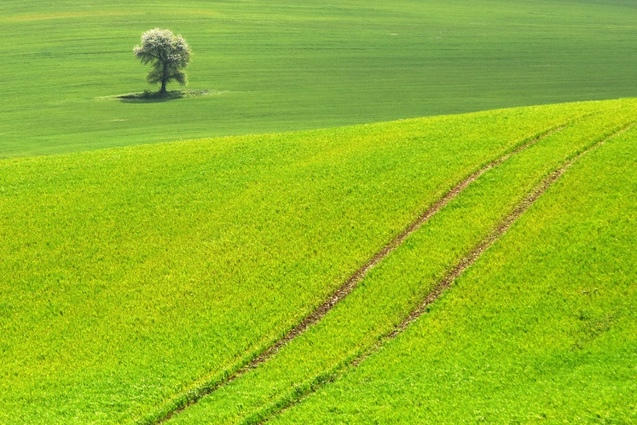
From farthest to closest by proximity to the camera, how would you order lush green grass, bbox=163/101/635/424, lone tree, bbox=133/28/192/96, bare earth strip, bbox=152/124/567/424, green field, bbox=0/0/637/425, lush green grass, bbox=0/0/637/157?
lone tree, bbox=133/28/192/96, lush green grass, bbox=0/0/637/157, bare earth strip, bbox=152/124/567/424, lush green grass, bbox=163/101/635/424, green field, bbox=0/0/637/425

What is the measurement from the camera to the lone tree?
79375mm

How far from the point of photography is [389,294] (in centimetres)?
2392

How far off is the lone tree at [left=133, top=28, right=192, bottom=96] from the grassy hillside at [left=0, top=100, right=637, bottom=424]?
137 feet

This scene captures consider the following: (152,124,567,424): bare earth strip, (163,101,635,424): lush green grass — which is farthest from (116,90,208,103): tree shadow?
(163,101,635,424): lush green grass

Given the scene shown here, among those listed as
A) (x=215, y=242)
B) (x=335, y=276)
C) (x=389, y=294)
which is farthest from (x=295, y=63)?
(x=389, y=294)

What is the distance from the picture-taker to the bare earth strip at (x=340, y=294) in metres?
20.7

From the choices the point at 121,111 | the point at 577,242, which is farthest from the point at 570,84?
the point at 577,242

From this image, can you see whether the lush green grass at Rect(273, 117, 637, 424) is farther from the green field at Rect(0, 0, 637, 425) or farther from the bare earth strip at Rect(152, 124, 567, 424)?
the bare earth strip at Rect(152, 124, 567, 424)

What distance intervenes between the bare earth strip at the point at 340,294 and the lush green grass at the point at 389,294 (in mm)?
277

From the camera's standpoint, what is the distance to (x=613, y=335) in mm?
20484

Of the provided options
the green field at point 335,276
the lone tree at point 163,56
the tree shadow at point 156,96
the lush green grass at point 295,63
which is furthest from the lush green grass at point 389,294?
the lone tree at point 163,56

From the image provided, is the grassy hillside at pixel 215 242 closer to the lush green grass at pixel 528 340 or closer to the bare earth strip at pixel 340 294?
the bare earth strip at pixel 340 294

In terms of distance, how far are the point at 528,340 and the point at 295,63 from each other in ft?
249

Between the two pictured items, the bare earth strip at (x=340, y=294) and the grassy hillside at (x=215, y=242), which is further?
the grassy hillside at (x=215, y=242)
